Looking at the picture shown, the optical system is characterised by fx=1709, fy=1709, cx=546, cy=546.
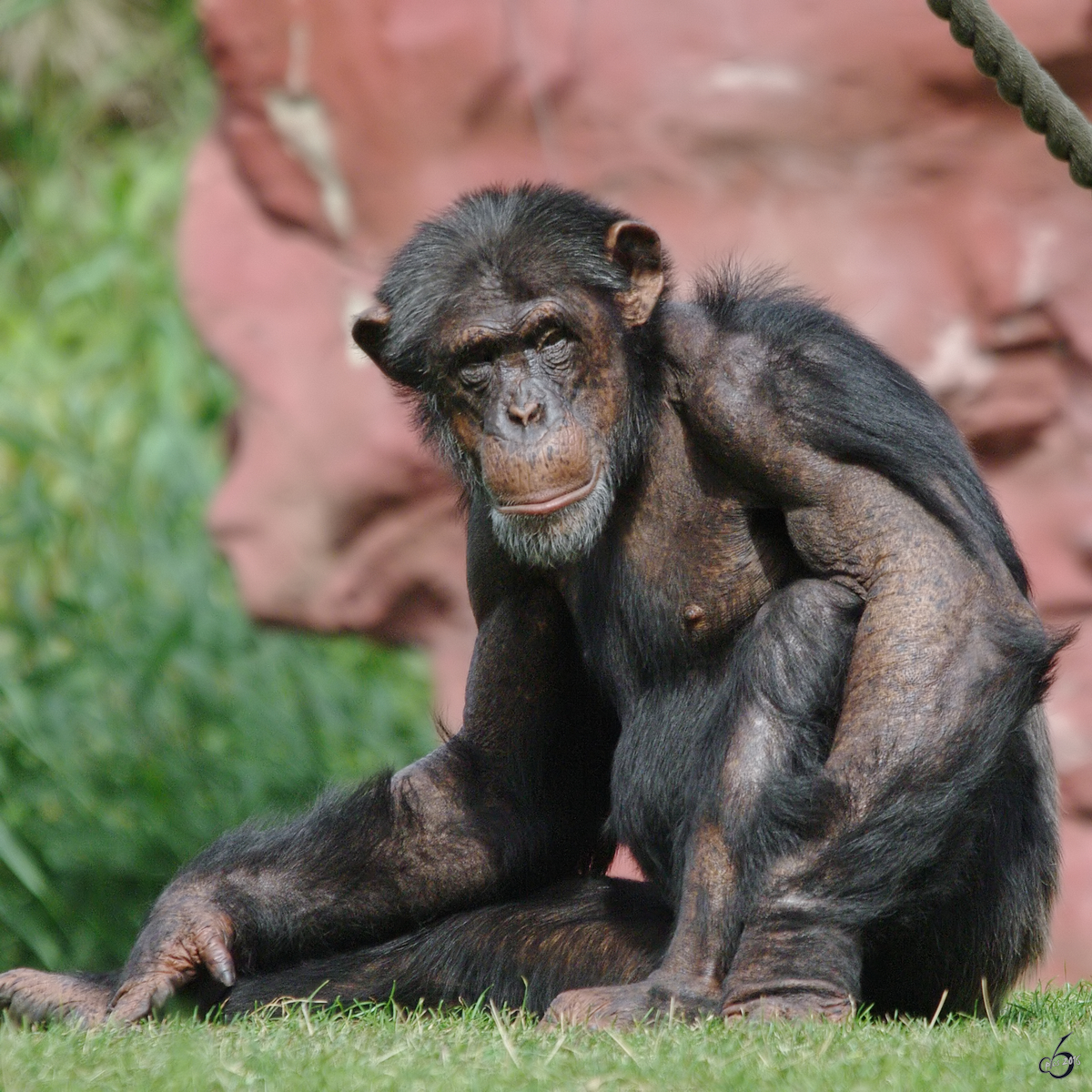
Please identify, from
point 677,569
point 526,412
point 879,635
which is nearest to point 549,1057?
point 879,635

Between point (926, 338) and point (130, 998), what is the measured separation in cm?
464

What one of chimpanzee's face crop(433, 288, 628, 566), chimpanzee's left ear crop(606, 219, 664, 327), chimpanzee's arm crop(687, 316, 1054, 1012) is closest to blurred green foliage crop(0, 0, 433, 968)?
chimpanzee's face crop(433, 288, 628, 566)

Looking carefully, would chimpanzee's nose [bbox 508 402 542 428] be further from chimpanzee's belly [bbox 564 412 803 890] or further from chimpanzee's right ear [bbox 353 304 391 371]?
chimpanzee's right ear [bbox 353 304 391 371]

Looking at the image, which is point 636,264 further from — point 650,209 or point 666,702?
point 650,209

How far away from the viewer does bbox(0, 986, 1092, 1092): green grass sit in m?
2.74

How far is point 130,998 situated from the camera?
4.11 m

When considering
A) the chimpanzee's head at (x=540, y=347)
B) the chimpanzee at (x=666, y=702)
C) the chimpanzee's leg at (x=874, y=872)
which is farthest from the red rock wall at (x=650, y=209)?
the chimpanzee's leg at (x=874, y=872)

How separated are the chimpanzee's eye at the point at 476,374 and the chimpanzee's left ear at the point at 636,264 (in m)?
0.35

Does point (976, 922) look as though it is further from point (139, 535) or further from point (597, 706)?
point (139, 535)

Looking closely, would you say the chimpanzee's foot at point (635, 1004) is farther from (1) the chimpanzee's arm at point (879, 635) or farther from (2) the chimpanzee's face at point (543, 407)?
(2) the chimpanzee's face at point (543, 407)

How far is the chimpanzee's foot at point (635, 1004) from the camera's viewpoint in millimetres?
3477

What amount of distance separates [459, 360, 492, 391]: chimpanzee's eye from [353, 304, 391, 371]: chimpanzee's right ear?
0.30 meters

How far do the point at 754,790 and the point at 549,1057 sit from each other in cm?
86

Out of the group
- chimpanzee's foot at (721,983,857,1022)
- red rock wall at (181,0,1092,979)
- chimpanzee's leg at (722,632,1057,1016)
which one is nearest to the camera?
chimpanzee's foot at (721,983,857,1022)
